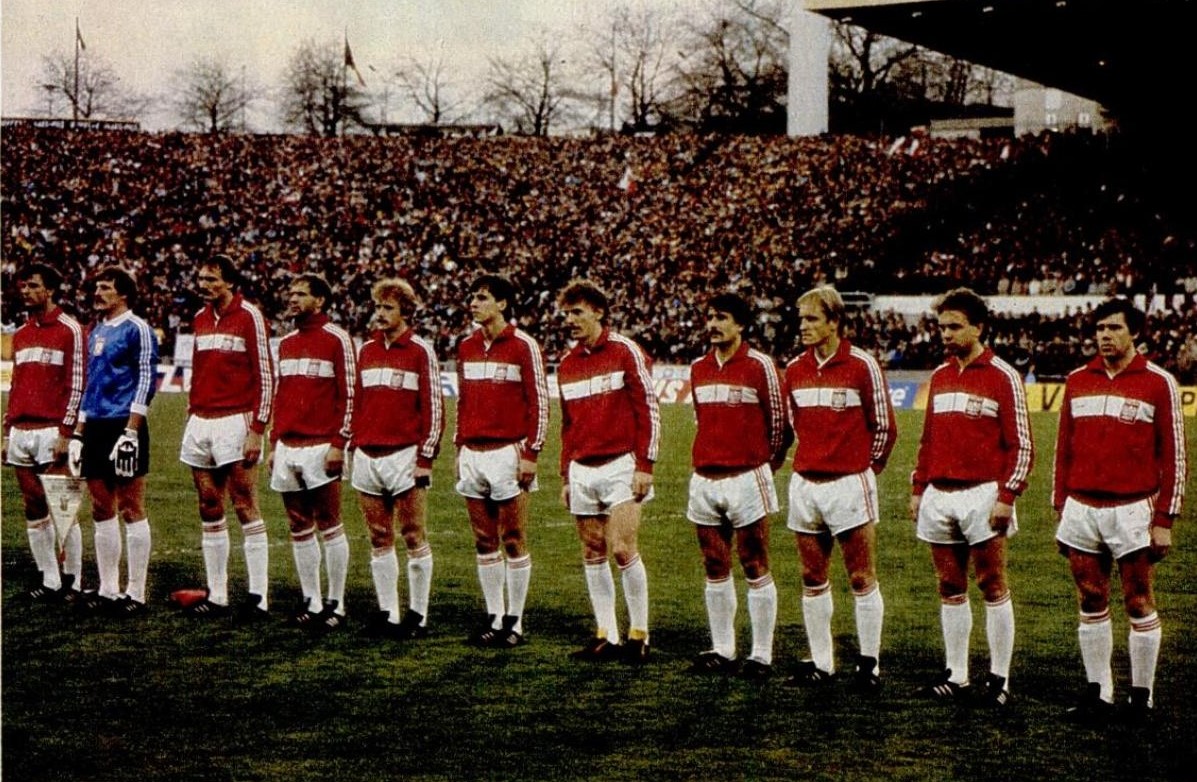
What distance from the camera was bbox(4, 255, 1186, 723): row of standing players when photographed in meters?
6.80

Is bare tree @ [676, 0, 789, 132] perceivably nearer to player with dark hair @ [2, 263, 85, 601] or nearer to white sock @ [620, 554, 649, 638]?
player with dark hair @ [2, 263, 85, 601]

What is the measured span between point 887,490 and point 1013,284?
18070 millimetres

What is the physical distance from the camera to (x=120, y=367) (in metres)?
9.08

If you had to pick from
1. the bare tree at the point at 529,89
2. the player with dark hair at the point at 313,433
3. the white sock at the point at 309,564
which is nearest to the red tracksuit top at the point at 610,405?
the player with dark hair at the point at 313,433

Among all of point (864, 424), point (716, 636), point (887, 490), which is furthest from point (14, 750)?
point (887, 490)

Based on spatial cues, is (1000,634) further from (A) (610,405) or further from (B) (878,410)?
(A) (610,405)

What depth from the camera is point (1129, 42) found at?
31562 millimetres

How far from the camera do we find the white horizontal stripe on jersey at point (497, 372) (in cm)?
835

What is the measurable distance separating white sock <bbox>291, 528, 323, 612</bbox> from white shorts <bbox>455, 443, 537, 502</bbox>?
1102 millimetres

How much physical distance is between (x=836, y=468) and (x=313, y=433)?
3237mm

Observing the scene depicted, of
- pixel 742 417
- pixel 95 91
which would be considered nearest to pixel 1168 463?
pixel 742 417

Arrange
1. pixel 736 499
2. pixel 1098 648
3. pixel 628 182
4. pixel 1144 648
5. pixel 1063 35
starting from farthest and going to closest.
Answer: pixel 628 182
pixel 1063 35
pixel 736 499
pixel 1098 648
pixel 1144 648

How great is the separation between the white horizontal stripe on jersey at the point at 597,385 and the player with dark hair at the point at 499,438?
227 mm

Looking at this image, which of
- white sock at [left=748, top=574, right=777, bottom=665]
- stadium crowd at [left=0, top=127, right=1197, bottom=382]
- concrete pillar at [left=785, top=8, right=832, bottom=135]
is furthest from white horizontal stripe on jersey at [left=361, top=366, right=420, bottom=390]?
concrete pillar at [left=785, top=8, right=832, bottom=135]
